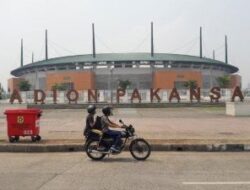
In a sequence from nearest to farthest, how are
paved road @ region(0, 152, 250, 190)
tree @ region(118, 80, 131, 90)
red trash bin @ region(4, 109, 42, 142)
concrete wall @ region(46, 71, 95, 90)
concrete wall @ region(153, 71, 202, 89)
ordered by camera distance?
paved road @ region(0, 152, 250, 190) → red trash bin @ region(4, 109, 42, 142) → tree @ region(118, 80, 131, 90) → concrete wall @ region(153, 71, 202, 89) → concrete wall @ region(46, 71, 95, 90)

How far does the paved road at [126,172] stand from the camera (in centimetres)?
970

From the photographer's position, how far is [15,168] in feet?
40.2

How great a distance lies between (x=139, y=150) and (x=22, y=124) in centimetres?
516

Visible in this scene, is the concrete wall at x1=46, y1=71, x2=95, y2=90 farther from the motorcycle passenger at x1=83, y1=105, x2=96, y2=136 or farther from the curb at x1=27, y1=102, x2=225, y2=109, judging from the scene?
the motorcycle passenger at x1=83, y1=105, x2=96, y2=136

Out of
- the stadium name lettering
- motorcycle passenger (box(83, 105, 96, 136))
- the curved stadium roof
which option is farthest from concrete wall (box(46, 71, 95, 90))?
motorcycle passenger (box(83, 105, 96, 136))

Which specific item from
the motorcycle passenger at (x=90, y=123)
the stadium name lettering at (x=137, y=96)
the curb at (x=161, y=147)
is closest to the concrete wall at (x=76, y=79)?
the stadium name lettering at (x=137, y=96)

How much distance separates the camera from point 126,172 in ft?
37.8

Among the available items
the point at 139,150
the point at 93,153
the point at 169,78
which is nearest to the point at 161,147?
the point at 139,150

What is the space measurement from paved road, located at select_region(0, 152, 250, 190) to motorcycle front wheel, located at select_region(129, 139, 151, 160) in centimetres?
17

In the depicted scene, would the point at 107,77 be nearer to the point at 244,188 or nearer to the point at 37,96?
the point at 37,96

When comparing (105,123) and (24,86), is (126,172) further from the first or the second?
(24,86)

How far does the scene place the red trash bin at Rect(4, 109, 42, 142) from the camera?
688 inches

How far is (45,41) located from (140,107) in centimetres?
7950


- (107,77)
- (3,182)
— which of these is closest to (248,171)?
(3,182)
